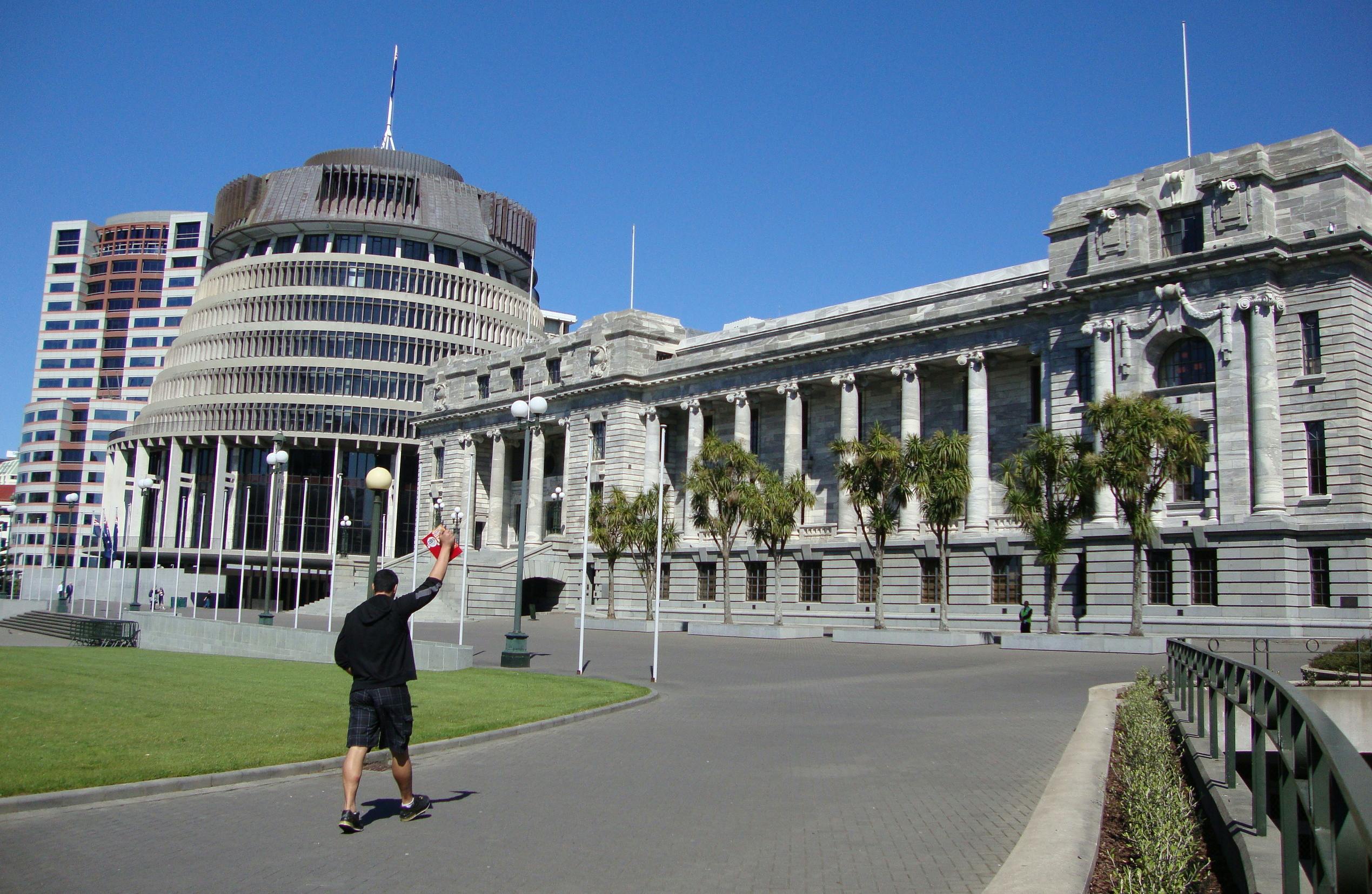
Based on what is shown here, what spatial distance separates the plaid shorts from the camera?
10898 millimetres

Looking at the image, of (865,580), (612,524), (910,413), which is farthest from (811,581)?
(612,524)

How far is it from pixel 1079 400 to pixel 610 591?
29540mm

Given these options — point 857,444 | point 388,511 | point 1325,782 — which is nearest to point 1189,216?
point 857,444

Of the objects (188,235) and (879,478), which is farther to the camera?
(188,235)

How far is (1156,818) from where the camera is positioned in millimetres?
8258

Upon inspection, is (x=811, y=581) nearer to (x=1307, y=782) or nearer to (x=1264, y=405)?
(x=1264, y=405)

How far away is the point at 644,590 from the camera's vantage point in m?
69.6

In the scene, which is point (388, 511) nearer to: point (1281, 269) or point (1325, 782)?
point (1281, 269)

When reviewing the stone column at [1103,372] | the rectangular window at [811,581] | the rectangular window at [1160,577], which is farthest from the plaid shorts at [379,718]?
the rectangular window at [811,581]

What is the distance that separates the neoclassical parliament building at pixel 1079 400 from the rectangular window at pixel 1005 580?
12 centimetres

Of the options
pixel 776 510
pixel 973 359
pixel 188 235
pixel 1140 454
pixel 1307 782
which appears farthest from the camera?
pixel 188 235

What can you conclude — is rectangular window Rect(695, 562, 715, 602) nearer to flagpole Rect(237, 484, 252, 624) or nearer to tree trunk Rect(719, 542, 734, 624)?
tree trunk Rect(719, 542, 734, 624)

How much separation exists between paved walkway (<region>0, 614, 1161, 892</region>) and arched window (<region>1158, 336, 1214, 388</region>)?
30.6 m

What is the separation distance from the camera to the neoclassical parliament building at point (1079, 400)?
140 feet
